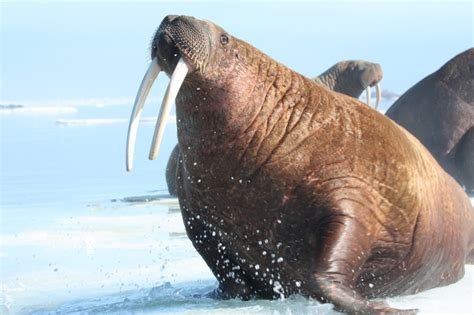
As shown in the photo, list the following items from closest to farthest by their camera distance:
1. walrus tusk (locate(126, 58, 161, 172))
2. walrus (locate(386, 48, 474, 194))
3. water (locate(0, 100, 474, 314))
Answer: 1. walrus tusk (locate(126, 58, 161, 172))
2. water (locate(0, 100, 474, 314))
3. walrus (locate(386, 48, 474, 194))

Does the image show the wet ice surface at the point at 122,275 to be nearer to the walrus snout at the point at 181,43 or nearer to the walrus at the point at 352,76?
the walrus snout at the point at 181,43

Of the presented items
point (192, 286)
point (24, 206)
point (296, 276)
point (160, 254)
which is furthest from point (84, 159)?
point (296, 276)

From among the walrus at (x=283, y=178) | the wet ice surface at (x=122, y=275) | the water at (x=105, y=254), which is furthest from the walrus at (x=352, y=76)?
the walrus at (x=283, y=178)

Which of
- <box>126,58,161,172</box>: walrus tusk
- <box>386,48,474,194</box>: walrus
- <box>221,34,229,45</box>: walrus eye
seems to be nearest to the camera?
<box>126,58,161,172</box>: walrus tusk

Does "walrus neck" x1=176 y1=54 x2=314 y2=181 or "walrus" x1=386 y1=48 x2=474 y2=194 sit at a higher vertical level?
"walrus neck" x1=176 y1=54 x2=314 y2=181

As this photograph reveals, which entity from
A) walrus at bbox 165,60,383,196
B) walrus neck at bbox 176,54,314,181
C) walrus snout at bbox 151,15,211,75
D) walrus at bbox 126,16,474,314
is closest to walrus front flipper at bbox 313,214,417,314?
walrus at bbox 126,16,474,314

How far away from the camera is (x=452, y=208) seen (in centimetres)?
664

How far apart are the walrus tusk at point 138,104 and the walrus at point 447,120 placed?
22.4 ft

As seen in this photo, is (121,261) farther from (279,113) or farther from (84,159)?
(84,159)

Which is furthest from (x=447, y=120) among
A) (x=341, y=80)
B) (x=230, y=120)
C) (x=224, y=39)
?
(x=230, y=120)

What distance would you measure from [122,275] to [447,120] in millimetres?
5906

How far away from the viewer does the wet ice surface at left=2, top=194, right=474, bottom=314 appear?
601cm

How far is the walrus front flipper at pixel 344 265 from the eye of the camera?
211 inches

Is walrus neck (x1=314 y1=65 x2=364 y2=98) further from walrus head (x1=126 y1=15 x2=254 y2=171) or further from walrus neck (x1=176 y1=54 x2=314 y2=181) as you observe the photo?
walrus head (x1=126 y1=15 x2=254 y2=171)
